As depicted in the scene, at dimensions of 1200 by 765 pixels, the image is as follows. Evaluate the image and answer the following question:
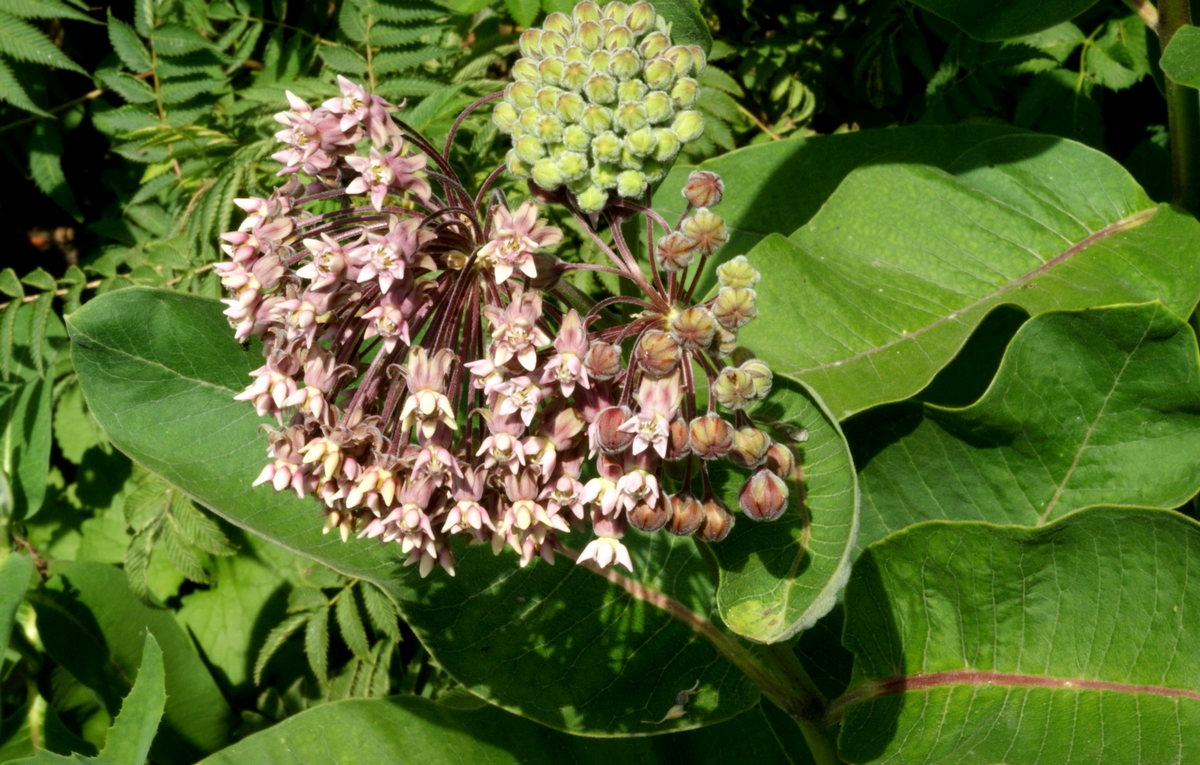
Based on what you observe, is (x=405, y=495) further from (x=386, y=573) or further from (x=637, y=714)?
(x=637, y=714)

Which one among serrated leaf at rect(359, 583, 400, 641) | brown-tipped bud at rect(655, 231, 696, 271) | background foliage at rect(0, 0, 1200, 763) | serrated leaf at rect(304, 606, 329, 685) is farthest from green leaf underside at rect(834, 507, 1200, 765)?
serrated leaf at rect(304, 606, 329, 685)

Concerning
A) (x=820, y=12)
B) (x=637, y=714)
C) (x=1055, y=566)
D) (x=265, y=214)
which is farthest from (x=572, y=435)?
(x=820, y=12)

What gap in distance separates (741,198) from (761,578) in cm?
118

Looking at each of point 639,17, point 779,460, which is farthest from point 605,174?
point 779,460

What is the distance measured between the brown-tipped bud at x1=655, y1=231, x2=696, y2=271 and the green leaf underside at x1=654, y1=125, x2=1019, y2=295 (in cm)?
107

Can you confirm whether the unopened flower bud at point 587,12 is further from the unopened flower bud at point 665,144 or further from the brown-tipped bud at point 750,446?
the brown-tipped bud at point 750,446

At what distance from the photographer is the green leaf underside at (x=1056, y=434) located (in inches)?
75.4

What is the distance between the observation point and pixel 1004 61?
8.67 feet

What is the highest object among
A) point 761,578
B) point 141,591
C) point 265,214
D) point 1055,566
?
point 265,214

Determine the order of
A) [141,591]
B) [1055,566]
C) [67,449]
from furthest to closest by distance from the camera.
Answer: [67,449], [141,591], [1055,566]

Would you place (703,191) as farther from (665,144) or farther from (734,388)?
(734,388)

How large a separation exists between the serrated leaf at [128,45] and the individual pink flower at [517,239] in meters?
1.94

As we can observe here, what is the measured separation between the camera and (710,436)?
1.40 meters

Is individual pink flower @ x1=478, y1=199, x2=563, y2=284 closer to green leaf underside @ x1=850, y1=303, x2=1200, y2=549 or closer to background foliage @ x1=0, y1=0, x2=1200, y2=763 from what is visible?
background foliage @ x1=0, y1=0, x2=1200, y2=763
